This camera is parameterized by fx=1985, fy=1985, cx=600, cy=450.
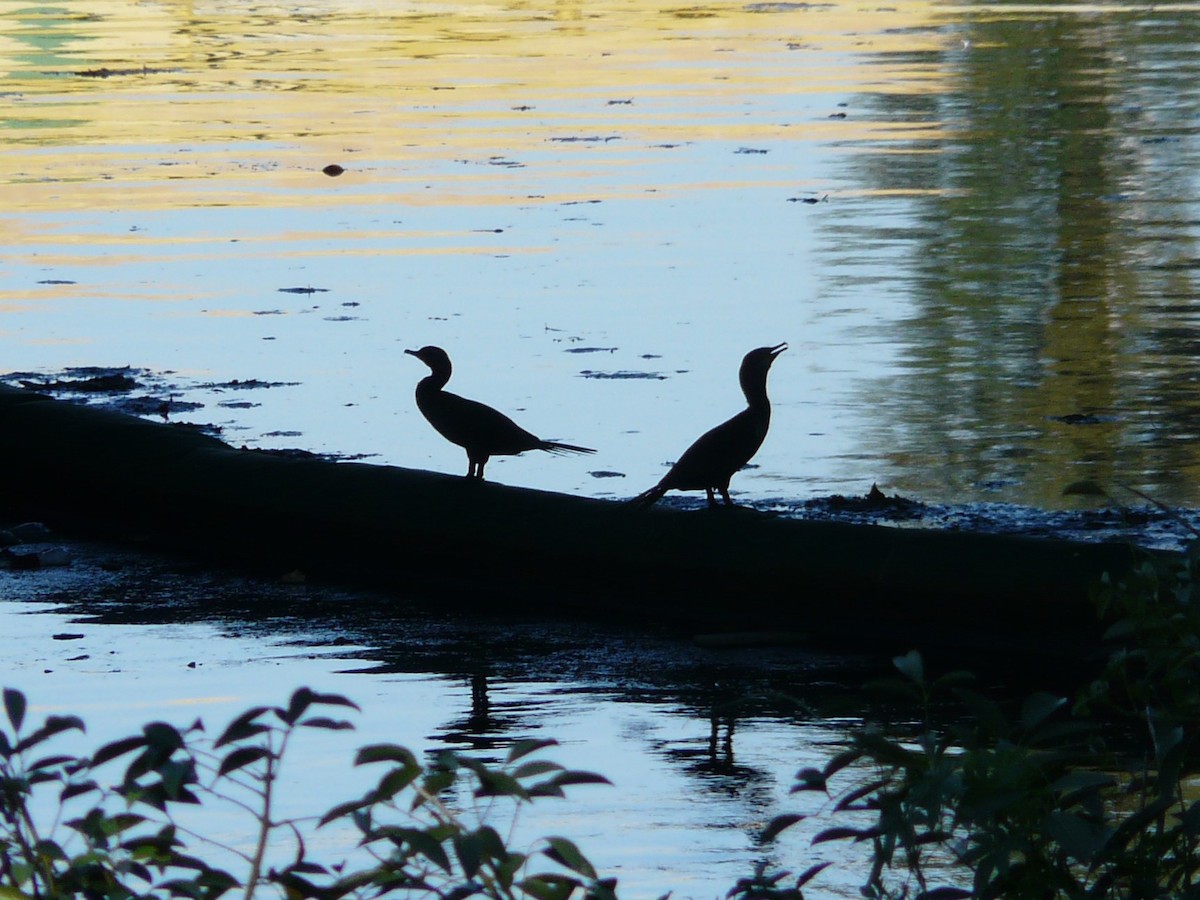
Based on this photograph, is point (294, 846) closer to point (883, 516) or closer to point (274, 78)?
point (883, 516)

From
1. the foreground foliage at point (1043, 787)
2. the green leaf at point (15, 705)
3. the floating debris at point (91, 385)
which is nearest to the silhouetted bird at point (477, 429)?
the floating debris at point (91, 385)

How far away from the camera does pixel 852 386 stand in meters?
10.5

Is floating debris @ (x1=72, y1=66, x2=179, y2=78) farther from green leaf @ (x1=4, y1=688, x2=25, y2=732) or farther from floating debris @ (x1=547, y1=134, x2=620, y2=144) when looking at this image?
green leaf @ (x1=4, y1=688, x2=25, y2=732)

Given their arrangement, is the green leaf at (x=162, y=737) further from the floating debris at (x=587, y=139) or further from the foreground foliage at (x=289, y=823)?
the floating debris at (x=587, y=139)

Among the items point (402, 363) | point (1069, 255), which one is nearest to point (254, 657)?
point (402, 363)

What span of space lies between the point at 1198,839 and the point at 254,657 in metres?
4.06

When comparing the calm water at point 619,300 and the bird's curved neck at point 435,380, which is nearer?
the calm water at point 619,300

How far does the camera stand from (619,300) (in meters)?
13.0

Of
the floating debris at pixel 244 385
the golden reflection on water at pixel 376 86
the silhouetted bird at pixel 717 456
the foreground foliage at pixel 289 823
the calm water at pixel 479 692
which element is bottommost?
the calm water at pixel 479 692

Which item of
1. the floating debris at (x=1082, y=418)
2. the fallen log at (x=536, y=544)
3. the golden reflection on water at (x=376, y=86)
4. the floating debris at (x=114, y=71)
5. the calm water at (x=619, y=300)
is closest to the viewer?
the calm water at (x=619, y=300)

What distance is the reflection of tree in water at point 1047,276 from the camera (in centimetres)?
909

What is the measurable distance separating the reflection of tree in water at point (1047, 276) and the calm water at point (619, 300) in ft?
0.14

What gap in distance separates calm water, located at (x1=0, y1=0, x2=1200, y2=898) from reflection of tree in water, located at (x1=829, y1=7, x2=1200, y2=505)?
4 cm

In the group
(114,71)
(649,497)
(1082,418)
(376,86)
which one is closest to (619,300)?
(1082,418)
